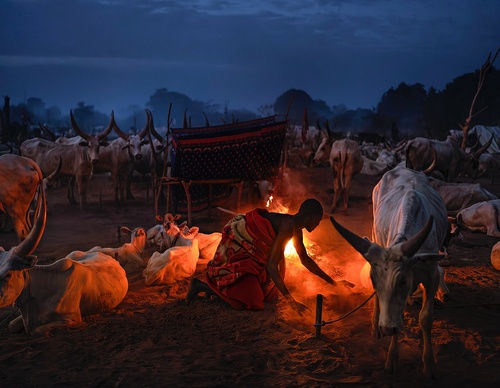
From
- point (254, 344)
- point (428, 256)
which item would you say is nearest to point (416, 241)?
point (428, 256)

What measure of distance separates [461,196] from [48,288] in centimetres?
987

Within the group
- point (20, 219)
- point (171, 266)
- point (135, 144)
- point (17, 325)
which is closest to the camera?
point (17, 325)

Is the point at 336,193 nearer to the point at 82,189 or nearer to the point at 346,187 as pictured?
the point at 346,187

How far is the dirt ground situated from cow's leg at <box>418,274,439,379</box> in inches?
3.4

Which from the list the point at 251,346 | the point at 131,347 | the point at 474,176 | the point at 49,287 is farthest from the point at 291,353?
the point at 474,176

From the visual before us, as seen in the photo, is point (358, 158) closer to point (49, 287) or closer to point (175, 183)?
point (175, 183)

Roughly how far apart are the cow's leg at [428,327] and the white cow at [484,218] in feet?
20.9

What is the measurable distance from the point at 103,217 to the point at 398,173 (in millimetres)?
7782

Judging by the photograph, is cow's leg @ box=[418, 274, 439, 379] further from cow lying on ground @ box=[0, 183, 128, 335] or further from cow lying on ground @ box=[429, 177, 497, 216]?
cow lying on ground @ box=[429, 177, 497, 216]

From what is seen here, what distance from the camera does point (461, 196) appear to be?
38.9 feet

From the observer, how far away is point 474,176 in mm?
17547

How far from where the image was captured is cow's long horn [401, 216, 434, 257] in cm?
358

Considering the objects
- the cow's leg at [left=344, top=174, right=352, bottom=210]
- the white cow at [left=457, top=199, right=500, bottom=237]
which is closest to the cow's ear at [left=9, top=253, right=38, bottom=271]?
the white cow at [left=457, top=199, right=500, bottom=237]

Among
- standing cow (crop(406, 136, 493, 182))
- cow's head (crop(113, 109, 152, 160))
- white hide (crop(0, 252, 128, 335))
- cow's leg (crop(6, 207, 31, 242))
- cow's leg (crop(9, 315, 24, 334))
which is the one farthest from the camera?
standing cow (crop(406, 136, 493, 182))
